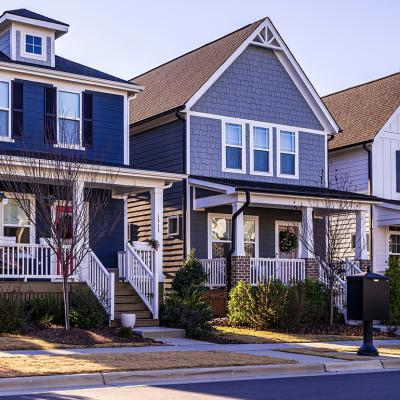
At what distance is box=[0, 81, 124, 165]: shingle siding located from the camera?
22.6m

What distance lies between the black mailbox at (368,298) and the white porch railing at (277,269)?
7.42 metres

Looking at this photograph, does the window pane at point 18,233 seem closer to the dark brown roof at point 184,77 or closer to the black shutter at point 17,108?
the black shutter at point 17,108

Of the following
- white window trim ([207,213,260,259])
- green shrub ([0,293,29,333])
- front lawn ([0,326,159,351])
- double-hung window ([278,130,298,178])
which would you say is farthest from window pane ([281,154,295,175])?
green shrub ([0,293,29,333])

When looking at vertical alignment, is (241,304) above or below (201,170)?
below

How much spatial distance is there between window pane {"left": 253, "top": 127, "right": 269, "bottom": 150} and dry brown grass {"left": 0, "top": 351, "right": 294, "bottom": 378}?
41.2 ft

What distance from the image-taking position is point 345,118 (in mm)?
33094

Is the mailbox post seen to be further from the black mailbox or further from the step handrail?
the step handrail

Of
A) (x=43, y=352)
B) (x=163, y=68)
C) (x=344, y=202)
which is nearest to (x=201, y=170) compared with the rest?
(x=344, y=202)

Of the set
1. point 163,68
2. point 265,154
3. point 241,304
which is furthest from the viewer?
point 163,68

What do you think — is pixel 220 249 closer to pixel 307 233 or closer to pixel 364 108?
pixel 307 233

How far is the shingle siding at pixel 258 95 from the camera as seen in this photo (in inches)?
1062

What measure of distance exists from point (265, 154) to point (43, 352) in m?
13.9

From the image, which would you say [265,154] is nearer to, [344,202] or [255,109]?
[255,109]

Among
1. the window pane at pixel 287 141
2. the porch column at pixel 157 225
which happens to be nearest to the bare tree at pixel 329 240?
the window pane at pixel 287 141
